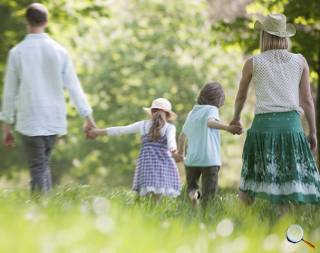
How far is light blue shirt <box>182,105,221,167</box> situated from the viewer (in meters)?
8.00

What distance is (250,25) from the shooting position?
13680 millimetres

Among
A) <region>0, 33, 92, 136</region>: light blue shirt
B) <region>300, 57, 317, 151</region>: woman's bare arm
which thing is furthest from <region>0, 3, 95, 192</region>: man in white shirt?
<region>300, 57, 317, 151</region>: woman's bare arm

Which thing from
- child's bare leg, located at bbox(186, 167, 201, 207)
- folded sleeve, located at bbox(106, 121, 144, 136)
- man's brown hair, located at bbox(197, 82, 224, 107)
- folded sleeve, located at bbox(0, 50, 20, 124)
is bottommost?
child's bare leg, located at bbox(186, 167, 201, 207)

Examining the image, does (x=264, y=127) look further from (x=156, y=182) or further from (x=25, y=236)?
(x=25, y=236)

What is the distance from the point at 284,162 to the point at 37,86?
2.54 meters

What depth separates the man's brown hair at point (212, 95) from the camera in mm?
8031

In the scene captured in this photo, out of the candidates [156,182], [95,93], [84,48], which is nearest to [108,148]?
[95,93]

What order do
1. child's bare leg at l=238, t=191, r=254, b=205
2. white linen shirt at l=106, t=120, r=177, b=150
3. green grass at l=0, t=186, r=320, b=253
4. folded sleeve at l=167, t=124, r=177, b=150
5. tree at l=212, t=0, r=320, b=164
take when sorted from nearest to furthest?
green grass at l=0, t=186, r=320, b=253
child's bare leg at l=238, t=191, r=254, b=205
folded sleeve at l=167, t=124, r=177, b=150
white linen shirt at l=106, t=120, r=177, b=150
tree at l=212, t=0, r=320, b=164

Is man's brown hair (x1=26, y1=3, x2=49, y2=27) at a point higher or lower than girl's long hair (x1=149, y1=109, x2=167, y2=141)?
higher

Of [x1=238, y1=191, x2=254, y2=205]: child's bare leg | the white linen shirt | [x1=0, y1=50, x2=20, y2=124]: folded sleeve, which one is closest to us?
[x1=238, y1=191, x2=254, y2=205]: child's bare leg

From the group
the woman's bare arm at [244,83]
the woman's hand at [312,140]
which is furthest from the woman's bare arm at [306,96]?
the woman's bare arm at [244,83]

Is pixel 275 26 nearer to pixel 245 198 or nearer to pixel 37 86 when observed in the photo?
pixel 245 198

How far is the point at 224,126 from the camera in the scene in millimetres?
7520

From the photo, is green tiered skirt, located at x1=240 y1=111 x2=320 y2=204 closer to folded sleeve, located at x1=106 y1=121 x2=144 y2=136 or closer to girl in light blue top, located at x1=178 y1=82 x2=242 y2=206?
girl in light blue top, located at x1=178 y1=82 x2=242 y2=206
